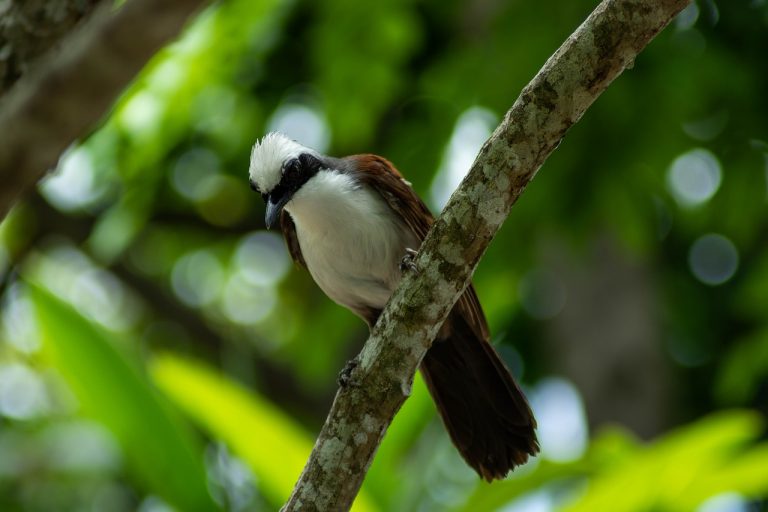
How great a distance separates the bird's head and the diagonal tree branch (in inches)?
49.0

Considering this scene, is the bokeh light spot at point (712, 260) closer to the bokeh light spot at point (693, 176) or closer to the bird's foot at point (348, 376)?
the bokeh light spot at point (693, 176)

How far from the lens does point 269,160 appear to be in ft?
12.9

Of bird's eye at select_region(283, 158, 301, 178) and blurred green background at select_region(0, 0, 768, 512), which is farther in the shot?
blurred green background at select_region(0, 0, 768, 512)

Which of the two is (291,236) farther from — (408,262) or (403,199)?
(408,262)

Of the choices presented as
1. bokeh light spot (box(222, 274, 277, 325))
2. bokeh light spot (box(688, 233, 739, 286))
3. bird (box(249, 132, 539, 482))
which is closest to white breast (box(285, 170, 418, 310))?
bird (box(249, 132, 539, 482))

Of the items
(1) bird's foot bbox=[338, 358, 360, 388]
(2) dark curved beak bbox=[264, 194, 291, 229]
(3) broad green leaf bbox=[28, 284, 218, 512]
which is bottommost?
(1) bird's foot bbox=[338, 358, 360, 388]

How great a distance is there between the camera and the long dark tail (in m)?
3.85

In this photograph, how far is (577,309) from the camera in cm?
728

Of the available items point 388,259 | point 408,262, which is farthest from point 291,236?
point 408,262

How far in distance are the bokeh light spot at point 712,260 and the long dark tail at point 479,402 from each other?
3.51 meters

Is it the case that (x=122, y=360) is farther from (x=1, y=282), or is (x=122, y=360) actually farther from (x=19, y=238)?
(x=19, y=238)

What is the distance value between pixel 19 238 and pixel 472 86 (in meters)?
3.68

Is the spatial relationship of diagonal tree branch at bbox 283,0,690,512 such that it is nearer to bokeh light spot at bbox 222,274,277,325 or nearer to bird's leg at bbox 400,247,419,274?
bird's leg at bbox 400,247,419,274

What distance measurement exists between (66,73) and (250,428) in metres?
2.04
